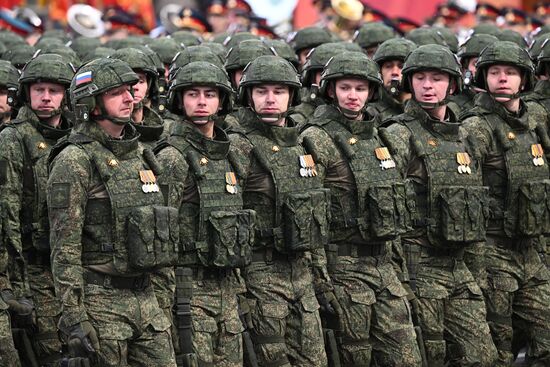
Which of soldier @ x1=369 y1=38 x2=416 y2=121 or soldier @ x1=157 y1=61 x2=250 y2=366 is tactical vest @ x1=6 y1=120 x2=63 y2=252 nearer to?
soldier @ x1=157 y1=61 x2=250 y2=366

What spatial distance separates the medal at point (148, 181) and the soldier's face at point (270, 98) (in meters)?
1.84

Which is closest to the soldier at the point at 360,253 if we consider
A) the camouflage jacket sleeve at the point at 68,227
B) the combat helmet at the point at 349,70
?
the combat helmet at the point at 349,70

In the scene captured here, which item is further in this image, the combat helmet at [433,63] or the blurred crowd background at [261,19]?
the blurred crowd background at [261,19]

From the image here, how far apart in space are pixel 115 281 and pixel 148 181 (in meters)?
0.72

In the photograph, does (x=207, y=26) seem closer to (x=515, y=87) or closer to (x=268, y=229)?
(x=515, y=87)

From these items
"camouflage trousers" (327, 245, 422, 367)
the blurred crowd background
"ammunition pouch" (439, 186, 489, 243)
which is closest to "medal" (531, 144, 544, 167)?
"ammunition pouch" (439, 186, 489, 243)

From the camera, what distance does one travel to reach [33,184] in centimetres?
1405

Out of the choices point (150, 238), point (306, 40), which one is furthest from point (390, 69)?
point (150, 238)

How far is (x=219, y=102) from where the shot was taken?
546 inches

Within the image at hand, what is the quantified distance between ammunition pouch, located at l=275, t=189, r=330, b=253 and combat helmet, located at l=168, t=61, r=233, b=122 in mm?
901

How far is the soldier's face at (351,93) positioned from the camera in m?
14.7

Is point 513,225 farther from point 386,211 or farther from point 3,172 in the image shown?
point 3,172

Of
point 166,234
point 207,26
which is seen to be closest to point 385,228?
point 166,234

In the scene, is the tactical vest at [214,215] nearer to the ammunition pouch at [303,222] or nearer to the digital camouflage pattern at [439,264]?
the ammunition pouch at [303,222]
